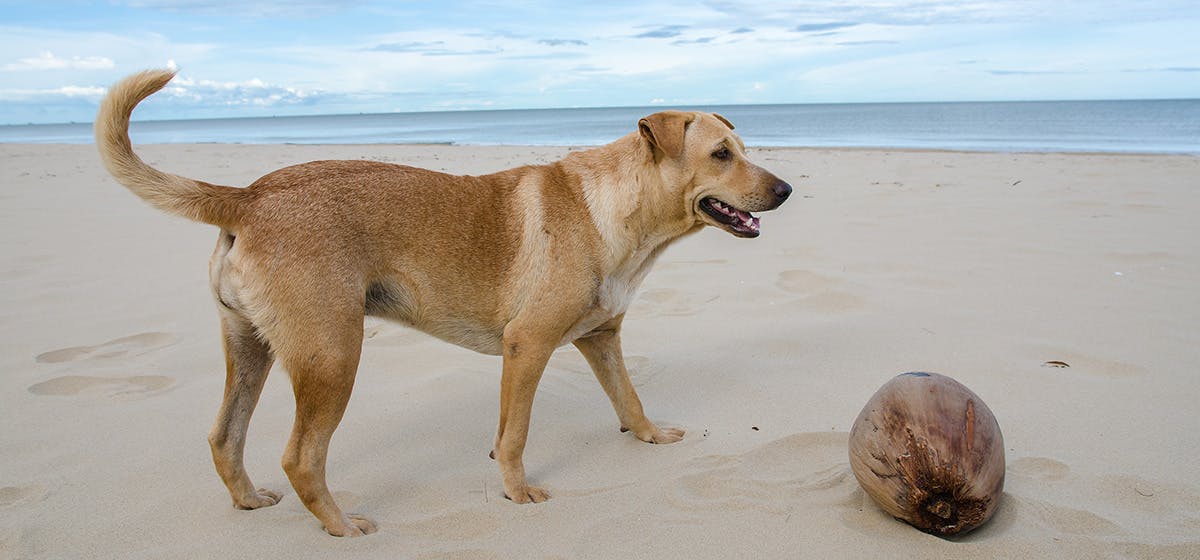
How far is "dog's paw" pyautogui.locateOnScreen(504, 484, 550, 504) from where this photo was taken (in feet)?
10.7

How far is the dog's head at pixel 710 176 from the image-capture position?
11.3ft

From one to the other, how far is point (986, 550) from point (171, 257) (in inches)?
285

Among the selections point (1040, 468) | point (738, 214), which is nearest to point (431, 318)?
point (738, 214)

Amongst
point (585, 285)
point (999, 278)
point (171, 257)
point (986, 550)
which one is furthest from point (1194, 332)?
point (171, 257)

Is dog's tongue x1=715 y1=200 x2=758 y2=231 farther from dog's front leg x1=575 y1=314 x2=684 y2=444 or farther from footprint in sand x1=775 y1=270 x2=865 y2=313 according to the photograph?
footprint in sand x1=775 y1=270 x2=865 y2=313

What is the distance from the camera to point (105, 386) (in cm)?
429

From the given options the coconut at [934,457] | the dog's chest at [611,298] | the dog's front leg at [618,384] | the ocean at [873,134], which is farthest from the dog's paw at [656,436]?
the ocean at [873,134]

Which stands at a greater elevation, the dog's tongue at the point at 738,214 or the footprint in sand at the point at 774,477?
the dog's tongue at the point at 738,214

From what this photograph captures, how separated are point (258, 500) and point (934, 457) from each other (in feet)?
8.61

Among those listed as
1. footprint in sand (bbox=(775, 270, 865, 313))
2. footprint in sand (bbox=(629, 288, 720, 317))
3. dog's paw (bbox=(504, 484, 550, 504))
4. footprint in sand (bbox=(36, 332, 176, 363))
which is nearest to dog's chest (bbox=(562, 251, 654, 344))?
dog's paw (bbox=(504, 484, 550, 504))

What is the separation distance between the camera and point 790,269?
21.9 feet

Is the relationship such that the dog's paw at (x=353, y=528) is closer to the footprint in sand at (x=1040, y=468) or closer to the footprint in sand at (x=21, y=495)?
the footprint in sand at (x=21, y=495)

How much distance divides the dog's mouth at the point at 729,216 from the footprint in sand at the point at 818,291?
89.6 inches

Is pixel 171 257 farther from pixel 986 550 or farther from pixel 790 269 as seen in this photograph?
pixel 986 550
